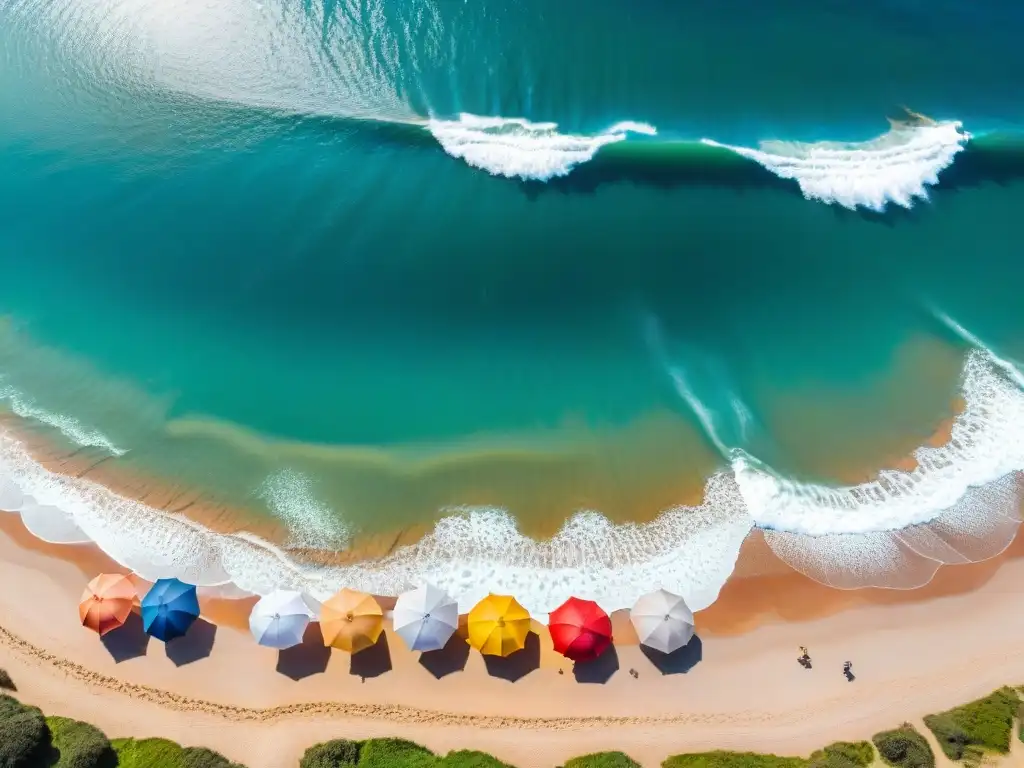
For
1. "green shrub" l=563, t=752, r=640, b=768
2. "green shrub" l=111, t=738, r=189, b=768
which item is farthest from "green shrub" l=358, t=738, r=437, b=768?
"green shrub" l=111, t=738, r=189, b=768

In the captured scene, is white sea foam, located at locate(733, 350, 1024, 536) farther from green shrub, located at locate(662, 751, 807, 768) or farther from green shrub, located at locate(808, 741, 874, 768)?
green shrub, located at locate(662, 751, 807, 768)

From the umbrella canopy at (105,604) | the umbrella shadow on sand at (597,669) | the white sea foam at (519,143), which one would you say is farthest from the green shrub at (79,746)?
the white sea foam at (519,143)

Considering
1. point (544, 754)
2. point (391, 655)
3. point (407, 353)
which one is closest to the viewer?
point (544, 754)

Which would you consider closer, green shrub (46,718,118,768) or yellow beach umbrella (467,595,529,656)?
green shrub (46,718,118,768)

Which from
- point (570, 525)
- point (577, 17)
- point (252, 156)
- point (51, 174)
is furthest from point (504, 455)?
point (51, 174)

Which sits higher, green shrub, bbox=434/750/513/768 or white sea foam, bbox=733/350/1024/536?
white sea foam, bbox=733/350/1024/536

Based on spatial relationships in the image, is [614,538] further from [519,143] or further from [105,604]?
[519,143]

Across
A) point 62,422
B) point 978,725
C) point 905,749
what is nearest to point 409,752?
point 905,749

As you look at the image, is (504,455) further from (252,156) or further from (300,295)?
→ (252,156)
